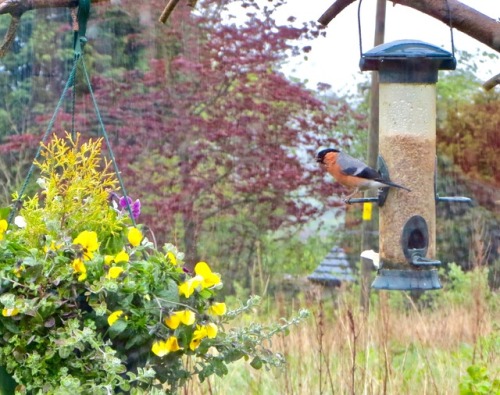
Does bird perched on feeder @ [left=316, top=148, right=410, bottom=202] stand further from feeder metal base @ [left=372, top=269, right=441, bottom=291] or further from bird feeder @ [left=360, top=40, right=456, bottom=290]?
feeder metal base @ [left=372, top=269, right=441, bottom=291]

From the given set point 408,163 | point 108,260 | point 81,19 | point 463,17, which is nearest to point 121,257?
point 108,260

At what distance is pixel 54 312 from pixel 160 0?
6.40m

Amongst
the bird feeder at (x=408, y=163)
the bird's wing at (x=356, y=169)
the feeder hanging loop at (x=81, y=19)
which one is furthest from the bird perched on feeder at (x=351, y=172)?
the feeder hanging loop at (x=81, y=19)

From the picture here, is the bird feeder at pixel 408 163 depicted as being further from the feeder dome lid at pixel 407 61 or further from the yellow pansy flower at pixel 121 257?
the yellow pansy flower at pixel 121 257

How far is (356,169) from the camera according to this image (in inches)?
123

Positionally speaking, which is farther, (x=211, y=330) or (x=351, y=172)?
(x=351, y=172)

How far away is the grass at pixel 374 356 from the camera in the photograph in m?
3.29

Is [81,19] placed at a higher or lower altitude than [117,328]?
higher

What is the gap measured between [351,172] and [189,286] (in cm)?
135

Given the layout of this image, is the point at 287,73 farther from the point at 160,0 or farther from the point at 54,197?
the point at 54,197

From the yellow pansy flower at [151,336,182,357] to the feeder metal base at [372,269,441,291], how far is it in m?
1.43

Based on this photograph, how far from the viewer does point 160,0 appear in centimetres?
788

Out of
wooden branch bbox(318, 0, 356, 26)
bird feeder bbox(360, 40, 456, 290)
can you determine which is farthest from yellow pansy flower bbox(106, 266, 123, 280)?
bird feeder bbox(360, 40, 456, 290)

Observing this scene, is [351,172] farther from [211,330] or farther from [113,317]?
[113,317]
